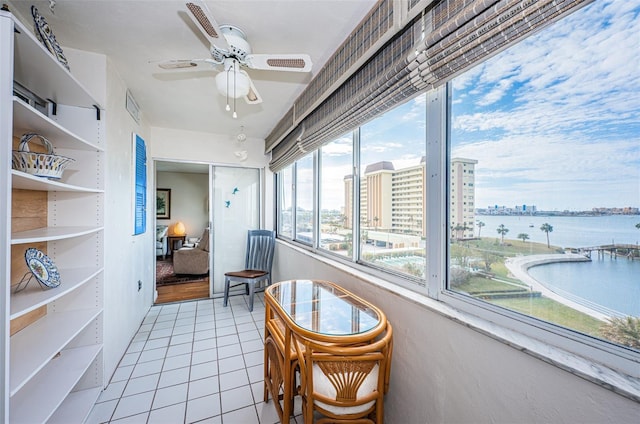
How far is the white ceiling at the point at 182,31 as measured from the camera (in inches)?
56.2

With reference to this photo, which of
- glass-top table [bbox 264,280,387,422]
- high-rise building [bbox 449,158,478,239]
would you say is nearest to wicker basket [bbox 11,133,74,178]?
glass-top table [bbox 264,280,387,422]

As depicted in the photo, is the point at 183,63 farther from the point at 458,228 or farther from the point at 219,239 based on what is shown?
the point at 219,239

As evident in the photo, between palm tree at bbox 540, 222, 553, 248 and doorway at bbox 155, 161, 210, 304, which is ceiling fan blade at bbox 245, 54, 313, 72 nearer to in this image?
palm tree at bbox 540, 222, 553, 248

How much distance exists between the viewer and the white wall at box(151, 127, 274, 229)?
11.6 feet

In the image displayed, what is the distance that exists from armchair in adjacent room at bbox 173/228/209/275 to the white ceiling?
2889 millimetres

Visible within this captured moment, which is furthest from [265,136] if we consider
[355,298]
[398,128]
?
[355,298]

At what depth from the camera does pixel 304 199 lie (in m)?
3.15

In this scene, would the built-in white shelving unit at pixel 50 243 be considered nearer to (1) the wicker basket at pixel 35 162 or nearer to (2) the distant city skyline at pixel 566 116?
(1) the wicker basket at pixel 35 162

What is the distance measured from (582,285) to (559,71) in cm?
71

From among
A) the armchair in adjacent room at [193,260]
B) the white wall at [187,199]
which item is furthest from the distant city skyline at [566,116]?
the white wall at [187,199]

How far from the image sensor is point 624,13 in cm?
73

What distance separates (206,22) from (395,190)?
4.33ft

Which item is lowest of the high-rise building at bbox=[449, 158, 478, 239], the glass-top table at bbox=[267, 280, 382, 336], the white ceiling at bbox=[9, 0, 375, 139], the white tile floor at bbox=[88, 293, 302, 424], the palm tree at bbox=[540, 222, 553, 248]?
the white tile floor at bbox=[88, 293, 302, 424]

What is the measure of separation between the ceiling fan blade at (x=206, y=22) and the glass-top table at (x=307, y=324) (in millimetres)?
1451
